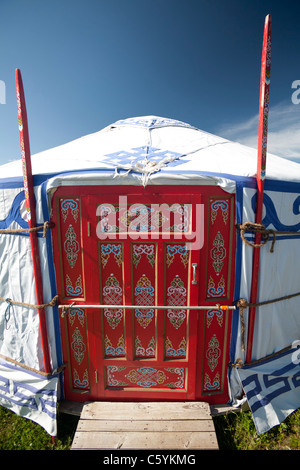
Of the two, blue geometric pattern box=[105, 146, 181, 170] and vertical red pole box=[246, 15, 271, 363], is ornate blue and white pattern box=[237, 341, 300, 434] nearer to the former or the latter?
vertical red pole box=[246, 15, 271, 363]

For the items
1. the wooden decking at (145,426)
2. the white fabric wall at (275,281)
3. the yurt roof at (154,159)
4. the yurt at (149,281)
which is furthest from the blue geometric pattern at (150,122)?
the wooden decking at (145,426)

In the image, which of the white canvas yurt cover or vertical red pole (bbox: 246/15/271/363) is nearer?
vertical red pole (bbox: 246/15/271/363)

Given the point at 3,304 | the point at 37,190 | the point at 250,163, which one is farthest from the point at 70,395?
the point at 250,163

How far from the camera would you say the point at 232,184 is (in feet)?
6.23

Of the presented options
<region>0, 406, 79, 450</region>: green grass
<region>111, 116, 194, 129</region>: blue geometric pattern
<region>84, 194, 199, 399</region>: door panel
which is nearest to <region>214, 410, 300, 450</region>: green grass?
<region>84, 194, 199, 399</region>: door panel

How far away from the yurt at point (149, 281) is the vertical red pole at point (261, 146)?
2cm

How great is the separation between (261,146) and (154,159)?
0.91 meters

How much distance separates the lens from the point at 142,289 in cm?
207

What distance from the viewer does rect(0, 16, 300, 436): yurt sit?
76.8 inches

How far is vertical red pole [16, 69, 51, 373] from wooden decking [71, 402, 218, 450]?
62 centimetres

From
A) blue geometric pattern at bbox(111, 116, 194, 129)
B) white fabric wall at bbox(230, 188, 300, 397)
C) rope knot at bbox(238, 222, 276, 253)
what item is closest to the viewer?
rope knot at bbox(238, 222, 276, 253)

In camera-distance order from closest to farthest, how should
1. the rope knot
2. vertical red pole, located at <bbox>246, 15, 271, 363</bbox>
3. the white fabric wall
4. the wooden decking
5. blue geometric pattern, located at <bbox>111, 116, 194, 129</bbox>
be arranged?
vertical red pole, located at <bbox>246, 15, 271, 363</bbox>, the wooden decking, the rope knot, the white fabric wall, blue geometric pattern, located at <bbox>111, 116, 194, 129</bbox>

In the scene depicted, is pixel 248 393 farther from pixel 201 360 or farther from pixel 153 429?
pixel 153 429

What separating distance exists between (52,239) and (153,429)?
1845 mm
